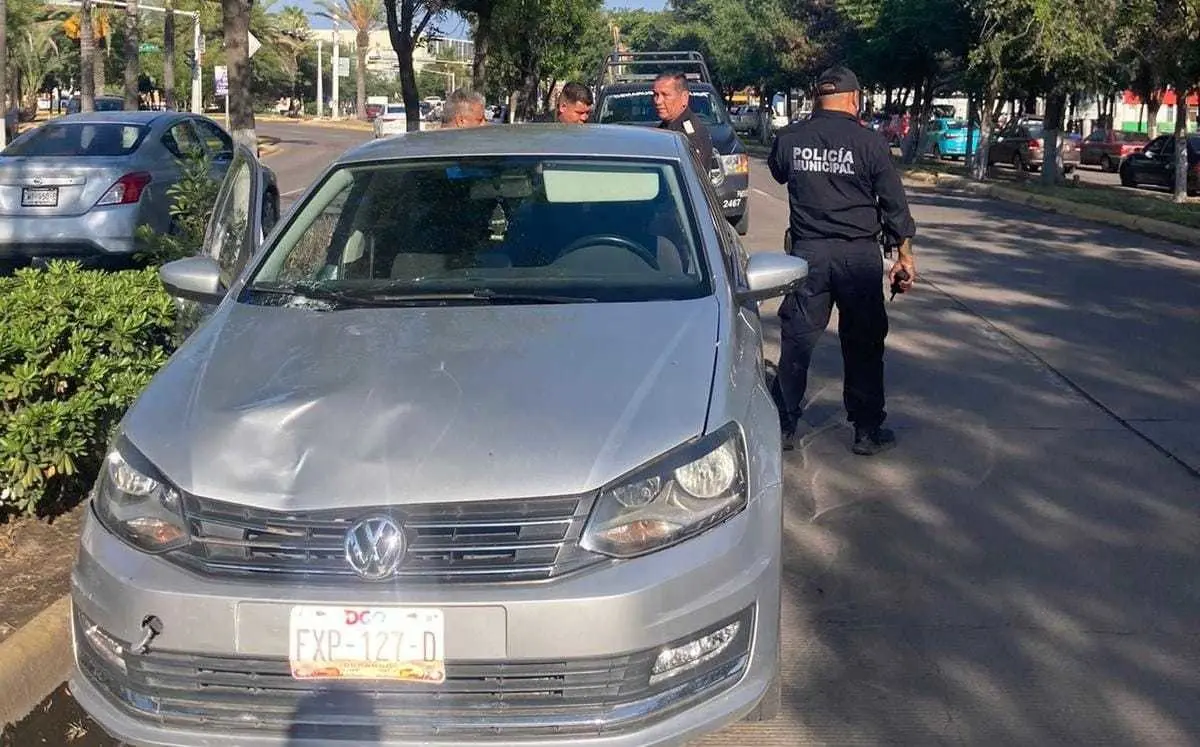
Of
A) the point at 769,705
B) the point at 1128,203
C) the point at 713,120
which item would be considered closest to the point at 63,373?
the point at 769,705

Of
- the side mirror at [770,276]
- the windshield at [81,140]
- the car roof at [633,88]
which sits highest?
the car roof at [633,88]

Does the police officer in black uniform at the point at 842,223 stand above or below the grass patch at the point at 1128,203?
above

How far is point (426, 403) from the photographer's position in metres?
3.43

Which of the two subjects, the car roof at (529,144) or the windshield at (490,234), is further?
the car roof at (529,144)

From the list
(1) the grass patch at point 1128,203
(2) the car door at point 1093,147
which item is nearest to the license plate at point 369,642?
(1) the grass patch at point 1128,203

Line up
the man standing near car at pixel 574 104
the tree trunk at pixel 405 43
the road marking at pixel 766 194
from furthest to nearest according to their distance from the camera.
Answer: the road marking at pixel 766 194 < the tree trunk at pixel 405 43 < the man standing near car at pixel 574 104

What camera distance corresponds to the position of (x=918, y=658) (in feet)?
14.7

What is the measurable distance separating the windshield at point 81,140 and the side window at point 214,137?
0.88 metres

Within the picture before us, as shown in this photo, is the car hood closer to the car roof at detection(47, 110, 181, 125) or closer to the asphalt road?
the asphalt road

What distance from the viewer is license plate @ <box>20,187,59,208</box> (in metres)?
12.4

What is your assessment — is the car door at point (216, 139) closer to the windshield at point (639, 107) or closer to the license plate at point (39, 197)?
the license plate at point (39, 197)

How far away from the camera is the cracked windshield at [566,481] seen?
3.12 m

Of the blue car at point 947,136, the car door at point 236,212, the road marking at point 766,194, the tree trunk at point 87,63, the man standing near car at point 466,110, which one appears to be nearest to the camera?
the car door at point 236,212

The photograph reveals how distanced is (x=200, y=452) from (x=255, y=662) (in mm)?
541
